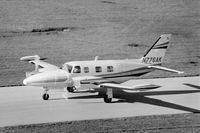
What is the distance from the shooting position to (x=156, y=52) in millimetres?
28578

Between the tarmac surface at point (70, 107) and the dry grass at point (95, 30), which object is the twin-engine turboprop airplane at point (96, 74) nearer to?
the tarmac surface at point (70, 107)

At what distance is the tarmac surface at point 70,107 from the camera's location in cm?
2305

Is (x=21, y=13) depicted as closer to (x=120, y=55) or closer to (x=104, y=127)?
(x=120, y=55)

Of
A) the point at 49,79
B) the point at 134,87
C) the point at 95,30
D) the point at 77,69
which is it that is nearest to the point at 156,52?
the point at 134,87

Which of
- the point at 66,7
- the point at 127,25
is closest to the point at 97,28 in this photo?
the point at 127,25

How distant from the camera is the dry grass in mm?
39875

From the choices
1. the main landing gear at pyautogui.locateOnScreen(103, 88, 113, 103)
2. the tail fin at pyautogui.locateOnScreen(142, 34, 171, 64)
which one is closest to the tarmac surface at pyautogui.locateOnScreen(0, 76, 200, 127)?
the main landing gear at pyautogui.locateOnScreen(103, 88, 113, 103)

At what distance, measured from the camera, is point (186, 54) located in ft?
135

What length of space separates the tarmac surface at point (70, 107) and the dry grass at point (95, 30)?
189 inches

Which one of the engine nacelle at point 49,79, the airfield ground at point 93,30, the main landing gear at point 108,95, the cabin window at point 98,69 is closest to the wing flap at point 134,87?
the main landing gear at point 108,95

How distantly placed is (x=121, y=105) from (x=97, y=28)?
25.2m

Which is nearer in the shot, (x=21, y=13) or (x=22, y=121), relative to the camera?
(x=22, y=121)

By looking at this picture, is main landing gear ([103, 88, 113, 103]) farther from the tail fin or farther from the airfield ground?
the airfield ground

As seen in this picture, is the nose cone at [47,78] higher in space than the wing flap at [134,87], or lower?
higher
